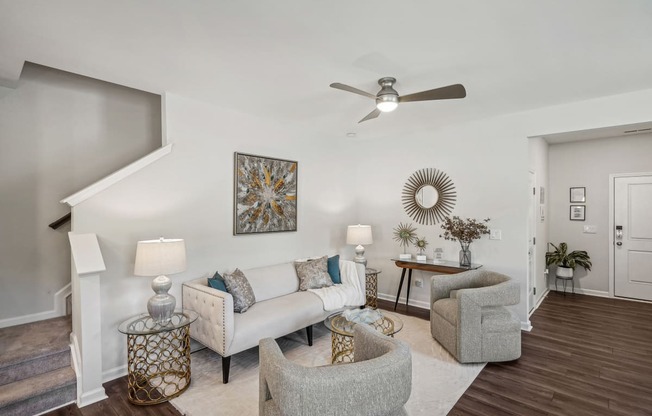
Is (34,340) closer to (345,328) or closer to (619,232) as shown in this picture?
(345,328)

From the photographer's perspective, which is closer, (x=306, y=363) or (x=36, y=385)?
(x=36, y=385)

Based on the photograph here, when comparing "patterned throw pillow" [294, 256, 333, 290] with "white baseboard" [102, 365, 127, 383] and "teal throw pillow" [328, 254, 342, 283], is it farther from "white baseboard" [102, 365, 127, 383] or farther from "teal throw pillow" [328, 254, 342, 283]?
"white baseboard" [102, 365, 127, 383]

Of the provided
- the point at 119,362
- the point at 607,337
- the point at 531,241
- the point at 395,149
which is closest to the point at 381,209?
the point at 395,149

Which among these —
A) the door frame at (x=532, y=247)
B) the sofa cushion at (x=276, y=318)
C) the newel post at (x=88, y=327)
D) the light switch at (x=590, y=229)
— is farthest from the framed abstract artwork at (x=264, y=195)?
the light switch at (x=590, y=229)

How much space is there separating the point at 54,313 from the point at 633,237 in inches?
306

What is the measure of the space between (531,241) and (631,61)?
240 centimetres

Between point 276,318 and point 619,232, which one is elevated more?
point 619,232

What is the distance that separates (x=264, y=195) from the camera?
4195mm

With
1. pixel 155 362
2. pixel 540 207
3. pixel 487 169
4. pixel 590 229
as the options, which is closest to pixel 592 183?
pixel 590 229

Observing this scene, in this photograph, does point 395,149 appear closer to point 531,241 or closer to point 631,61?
point 531,241

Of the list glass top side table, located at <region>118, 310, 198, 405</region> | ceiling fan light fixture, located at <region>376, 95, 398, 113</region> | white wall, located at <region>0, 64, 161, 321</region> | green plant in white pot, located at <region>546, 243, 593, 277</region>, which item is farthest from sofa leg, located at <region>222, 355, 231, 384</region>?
green plant in white pot, located at <region>546, 243, 593, 277</region>

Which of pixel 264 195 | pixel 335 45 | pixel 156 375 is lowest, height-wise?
pixel 156 375

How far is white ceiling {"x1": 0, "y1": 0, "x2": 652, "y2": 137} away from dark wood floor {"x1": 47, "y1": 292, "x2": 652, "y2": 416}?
266 cm

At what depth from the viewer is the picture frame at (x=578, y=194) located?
5457 millimetres
